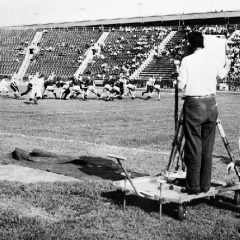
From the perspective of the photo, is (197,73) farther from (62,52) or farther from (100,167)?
(62,52)

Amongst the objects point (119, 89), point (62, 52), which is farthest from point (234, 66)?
point (62, 52)

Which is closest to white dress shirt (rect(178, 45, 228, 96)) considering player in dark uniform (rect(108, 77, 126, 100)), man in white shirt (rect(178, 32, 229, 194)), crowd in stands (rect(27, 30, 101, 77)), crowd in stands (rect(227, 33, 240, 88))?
man in white shirt (rect(178, 32, 229, 194))

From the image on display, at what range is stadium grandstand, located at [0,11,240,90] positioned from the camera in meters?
54.0

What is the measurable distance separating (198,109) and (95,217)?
1.86 metres

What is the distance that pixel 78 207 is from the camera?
6.43m

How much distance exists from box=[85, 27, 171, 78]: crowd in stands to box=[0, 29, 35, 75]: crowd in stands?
1309 cm

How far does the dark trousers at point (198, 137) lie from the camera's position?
6082mm

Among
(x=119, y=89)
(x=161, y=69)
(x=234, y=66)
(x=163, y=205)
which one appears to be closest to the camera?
(x=163, y=205)

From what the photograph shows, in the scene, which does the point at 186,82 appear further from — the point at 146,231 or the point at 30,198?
the point at 30,198

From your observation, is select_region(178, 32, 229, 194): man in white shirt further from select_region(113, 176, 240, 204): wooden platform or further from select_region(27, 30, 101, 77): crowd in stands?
select_region(27, 30, 101, 77): crowd in stands

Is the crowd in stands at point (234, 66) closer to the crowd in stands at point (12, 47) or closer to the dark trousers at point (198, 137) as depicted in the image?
the crowd in stands at point (12, 47)

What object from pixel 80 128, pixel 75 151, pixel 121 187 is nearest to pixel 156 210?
pixel 121 187

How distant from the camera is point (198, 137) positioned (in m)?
6.13

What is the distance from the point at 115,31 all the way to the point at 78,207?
61.5 m
